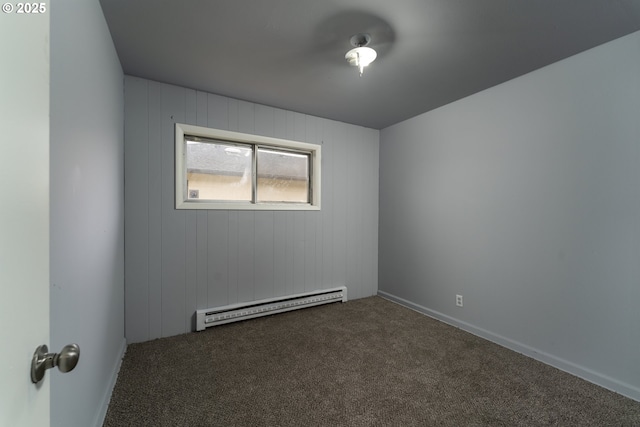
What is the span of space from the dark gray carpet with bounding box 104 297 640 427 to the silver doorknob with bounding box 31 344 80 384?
128cm

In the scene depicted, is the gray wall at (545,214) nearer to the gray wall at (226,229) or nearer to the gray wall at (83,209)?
the gray wall at (226,229)

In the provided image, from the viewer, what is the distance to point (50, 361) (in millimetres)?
521

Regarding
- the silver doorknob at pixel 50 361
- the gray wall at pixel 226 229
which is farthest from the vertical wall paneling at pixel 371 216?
the silver doorknob at pixel 50 361

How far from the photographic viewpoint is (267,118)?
2955 mm

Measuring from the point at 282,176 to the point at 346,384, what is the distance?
7.39ft

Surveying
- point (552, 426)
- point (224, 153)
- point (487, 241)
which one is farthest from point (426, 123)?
point (552, 426)

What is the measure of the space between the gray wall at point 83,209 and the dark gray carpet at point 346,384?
0.32m

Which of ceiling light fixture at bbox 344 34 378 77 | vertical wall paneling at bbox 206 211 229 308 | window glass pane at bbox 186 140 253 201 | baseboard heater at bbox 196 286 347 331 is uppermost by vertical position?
ceiling light fixture at bbox 344 34 378 77

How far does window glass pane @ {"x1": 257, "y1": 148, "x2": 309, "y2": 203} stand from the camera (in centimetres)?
308

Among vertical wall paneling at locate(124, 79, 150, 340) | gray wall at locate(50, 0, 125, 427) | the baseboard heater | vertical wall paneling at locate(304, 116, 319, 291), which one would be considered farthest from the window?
the baseboard heater

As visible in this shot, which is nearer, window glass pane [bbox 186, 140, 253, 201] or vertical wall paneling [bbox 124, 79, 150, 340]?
vertical wall paneling [bbox 124, 79, 150, 340]

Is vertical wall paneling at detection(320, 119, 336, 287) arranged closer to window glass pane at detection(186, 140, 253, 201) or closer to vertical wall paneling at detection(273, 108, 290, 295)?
vertical wall paneling at detection(273, 108, 290, 295)

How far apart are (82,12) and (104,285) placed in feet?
4.76

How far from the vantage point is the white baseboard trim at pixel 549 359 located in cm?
173
